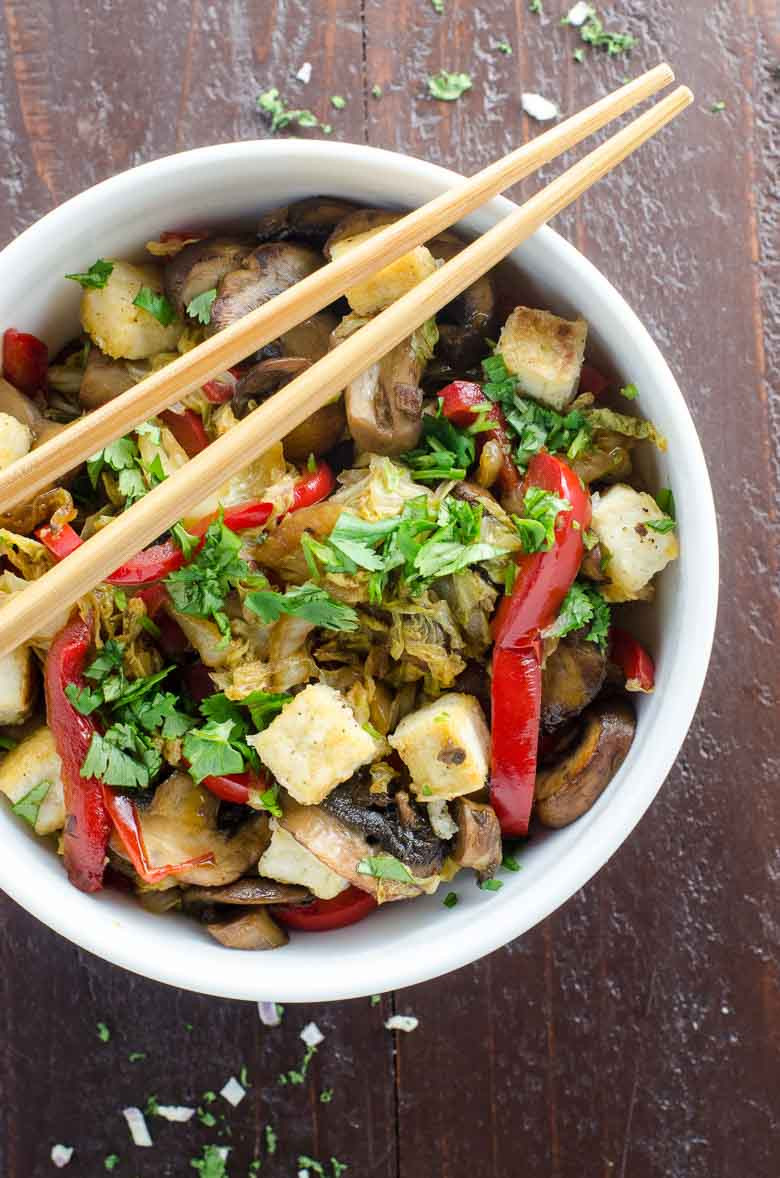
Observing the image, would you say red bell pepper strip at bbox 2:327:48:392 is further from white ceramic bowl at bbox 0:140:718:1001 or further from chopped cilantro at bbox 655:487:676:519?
chopped cilantro at bbox 655:487:676:519

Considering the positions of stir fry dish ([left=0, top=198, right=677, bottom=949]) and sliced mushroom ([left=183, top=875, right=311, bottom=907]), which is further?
sliced mushroom ([left=183, top=875, right=311, bottom=907])

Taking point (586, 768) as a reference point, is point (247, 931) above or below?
below

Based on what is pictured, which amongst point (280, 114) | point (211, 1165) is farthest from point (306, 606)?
point (211, 1165)

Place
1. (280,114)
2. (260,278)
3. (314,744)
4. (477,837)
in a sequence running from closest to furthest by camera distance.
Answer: (314,744) → (477,837) → (260,278) → (280,114)

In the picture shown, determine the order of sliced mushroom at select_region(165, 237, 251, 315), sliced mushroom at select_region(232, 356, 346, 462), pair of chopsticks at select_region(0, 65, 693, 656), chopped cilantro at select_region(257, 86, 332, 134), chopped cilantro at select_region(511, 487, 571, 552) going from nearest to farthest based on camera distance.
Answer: pair of chopsticks at select_region(0, 65, 693, 656), chopped cilantro at select_region(511, 487, 571, 552), sliced mushroom at select_region(232, 356, 346, 462), sliced mushroom at select_region(165, 237, 251, 315), chopped cilantro at select_region(257, 86, 332, 134)

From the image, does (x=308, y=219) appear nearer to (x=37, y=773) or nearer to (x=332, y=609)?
(x=332, y=609)

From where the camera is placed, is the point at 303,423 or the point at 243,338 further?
the point at 303,423

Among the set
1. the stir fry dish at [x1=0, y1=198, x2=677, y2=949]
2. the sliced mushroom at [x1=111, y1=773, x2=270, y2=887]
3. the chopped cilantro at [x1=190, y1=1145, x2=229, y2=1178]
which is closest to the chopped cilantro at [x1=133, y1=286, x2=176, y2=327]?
the stir fry dish at [x1=0, y1=198, x2=677, y2=949]
